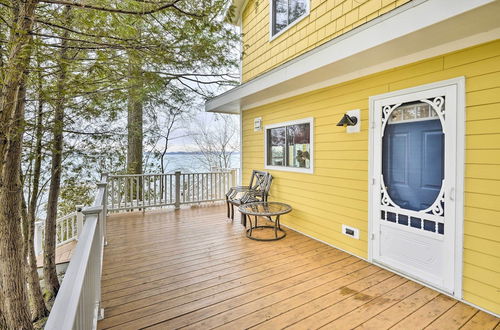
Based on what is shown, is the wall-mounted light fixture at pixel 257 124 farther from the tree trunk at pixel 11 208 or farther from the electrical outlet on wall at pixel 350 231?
the tree trunk at pixel 11 208

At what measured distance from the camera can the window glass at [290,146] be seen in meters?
4.50

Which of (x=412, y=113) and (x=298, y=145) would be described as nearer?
(x=412, y=113)

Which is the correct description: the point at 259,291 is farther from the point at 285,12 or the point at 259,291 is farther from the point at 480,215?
the point at 285,12

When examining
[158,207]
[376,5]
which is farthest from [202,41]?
[158,207]

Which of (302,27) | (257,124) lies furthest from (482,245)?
(257,124)

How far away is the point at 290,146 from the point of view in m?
4.90

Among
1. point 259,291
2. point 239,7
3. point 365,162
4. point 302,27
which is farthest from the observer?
point 239,7

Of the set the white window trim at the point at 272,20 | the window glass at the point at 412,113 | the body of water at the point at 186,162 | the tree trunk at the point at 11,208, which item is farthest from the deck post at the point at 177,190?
the window glass at the point at 412,113

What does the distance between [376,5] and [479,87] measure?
1.62 meters

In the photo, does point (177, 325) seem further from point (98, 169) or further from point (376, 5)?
point (98, 169)

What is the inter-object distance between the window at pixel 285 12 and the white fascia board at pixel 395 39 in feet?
4.74

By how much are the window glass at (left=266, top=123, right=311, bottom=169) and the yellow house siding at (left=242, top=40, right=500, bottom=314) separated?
0.21 m

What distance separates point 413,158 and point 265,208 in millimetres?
2553

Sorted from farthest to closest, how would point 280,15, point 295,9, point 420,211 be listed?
point 280,15
point 295,9
point 420,211
